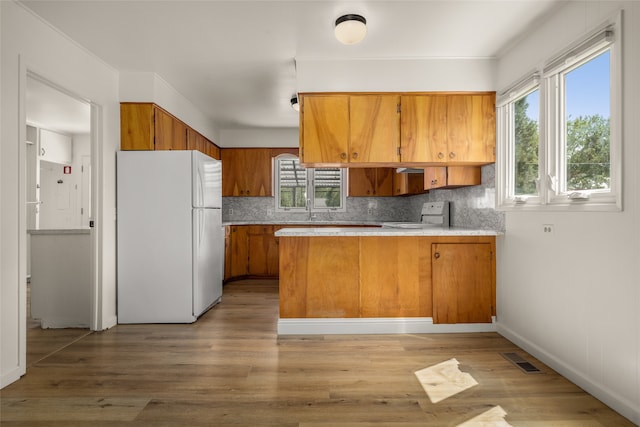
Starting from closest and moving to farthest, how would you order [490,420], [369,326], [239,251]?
[490,420]
[369,326]
[239,251]

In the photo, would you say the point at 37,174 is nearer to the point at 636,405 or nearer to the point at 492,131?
the point at 492,131

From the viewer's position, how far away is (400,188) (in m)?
5.54

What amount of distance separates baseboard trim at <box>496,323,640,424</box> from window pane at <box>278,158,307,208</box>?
13.4 ft

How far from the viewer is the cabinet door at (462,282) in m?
3.25

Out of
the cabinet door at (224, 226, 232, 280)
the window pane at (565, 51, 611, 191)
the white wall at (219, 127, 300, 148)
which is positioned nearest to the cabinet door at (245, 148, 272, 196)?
the white wall at (219, 127, 300, 148)

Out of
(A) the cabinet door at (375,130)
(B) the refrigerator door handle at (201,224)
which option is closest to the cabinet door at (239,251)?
(B) the refrigerator door handle at (201,224)

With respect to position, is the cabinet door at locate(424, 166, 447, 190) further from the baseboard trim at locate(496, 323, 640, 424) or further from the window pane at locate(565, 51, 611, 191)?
the baseboard trim at locate(496, 323, 640, 424)

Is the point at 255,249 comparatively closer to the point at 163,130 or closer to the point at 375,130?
the point at 163,130

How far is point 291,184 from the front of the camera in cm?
648

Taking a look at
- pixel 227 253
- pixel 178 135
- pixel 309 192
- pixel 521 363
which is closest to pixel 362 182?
pixel 309 192

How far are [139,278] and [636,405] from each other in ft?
12.2

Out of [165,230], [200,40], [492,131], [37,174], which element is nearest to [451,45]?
[492,131]

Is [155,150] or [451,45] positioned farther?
[155,150]

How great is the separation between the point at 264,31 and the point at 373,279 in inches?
85.1
